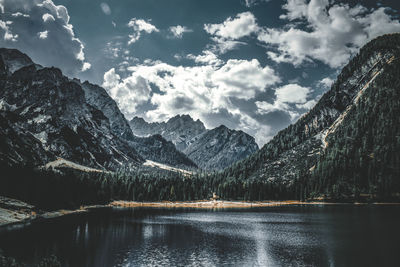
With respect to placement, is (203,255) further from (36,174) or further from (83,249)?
(36,174)

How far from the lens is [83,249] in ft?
196

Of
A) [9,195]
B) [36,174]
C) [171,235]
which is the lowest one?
[171,235]

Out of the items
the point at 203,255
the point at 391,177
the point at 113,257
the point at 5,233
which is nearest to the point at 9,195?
the point at 5,233

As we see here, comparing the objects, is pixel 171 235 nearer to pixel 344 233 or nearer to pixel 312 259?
pixel 312 259

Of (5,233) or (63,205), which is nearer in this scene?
(5,233)

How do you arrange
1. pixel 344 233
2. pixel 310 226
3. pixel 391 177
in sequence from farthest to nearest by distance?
pixel 391 177 < pixel 310 226 < pixel 344 233

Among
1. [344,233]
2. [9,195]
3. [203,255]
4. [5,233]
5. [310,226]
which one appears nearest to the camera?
[203,255]

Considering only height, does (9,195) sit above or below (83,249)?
above

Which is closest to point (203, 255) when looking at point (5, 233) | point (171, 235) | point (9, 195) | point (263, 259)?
point (263, 259)

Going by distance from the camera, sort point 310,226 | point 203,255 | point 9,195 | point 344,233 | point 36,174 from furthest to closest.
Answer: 1. point 36,174
2. point 9,195
3. point 310,226
4. point 344,233
5. point 203,255

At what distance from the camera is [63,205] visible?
13412 centimetres

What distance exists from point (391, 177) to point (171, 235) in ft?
587

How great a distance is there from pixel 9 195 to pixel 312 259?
112459 mm

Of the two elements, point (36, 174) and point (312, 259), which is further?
point (36, 174)
